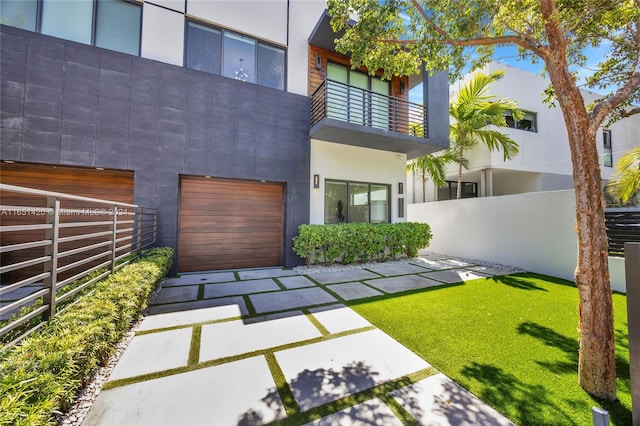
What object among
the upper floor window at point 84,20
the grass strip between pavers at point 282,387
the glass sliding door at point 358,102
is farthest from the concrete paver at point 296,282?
the upper floor window at point 84,20

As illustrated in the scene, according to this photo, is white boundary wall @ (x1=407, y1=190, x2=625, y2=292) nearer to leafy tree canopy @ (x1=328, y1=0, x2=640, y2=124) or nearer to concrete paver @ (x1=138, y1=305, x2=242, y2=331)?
leafy tree canopy @ (x1=328, y1=0, x2=640, y2=124)

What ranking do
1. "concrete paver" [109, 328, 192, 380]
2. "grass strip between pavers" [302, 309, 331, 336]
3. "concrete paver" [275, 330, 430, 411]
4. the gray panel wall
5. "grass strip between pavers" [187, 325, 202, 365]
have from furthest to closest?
the gray panel wall < "grass strip between pavers" [302, 309, 331, 336] < "grass strip between pavers" [187, 325, 202, 365] < "concrete paver" [109, 328, 192, 380] < "concrete paver" [275, 330, 430, 411]

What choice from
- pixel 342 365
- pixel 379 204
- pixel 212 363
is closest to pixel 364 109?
pixel 379 204

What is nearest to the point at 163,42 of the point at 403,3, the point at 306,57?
the point at 306,57

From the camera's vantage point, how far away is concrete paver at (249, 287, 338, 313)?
13.5 feet

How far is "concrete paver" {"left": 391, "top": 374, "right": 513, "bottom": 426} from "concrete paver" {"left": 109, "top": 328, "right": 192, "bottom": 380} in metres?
2.15

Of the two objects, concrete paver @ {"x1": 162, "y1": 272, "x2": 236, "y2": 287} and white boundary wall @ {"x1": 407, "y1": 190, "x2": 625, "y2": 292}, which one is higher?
white boundary wall @ {"x1": 407, "y1": 190, "x2": 625, "y2": 292}

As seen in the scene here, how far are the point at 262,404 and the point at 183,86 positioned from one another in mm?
6738

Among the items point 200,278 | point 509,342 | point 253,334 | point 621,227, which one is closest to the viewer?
point 509,342

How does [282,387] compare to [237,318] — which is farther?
[237,318]

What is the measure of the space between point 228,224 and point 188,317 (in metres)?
3.33

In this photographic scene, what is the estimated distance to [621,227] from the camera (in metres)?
5.25

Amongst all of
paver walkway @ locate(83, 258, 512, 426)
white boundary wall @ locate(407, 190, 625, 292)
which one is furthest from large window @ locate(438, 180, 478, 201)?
paver walkway @ locate(83, 258, 512, 426)

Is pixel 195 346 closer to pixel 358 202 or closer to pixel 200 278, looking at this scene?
pixel 200 278
